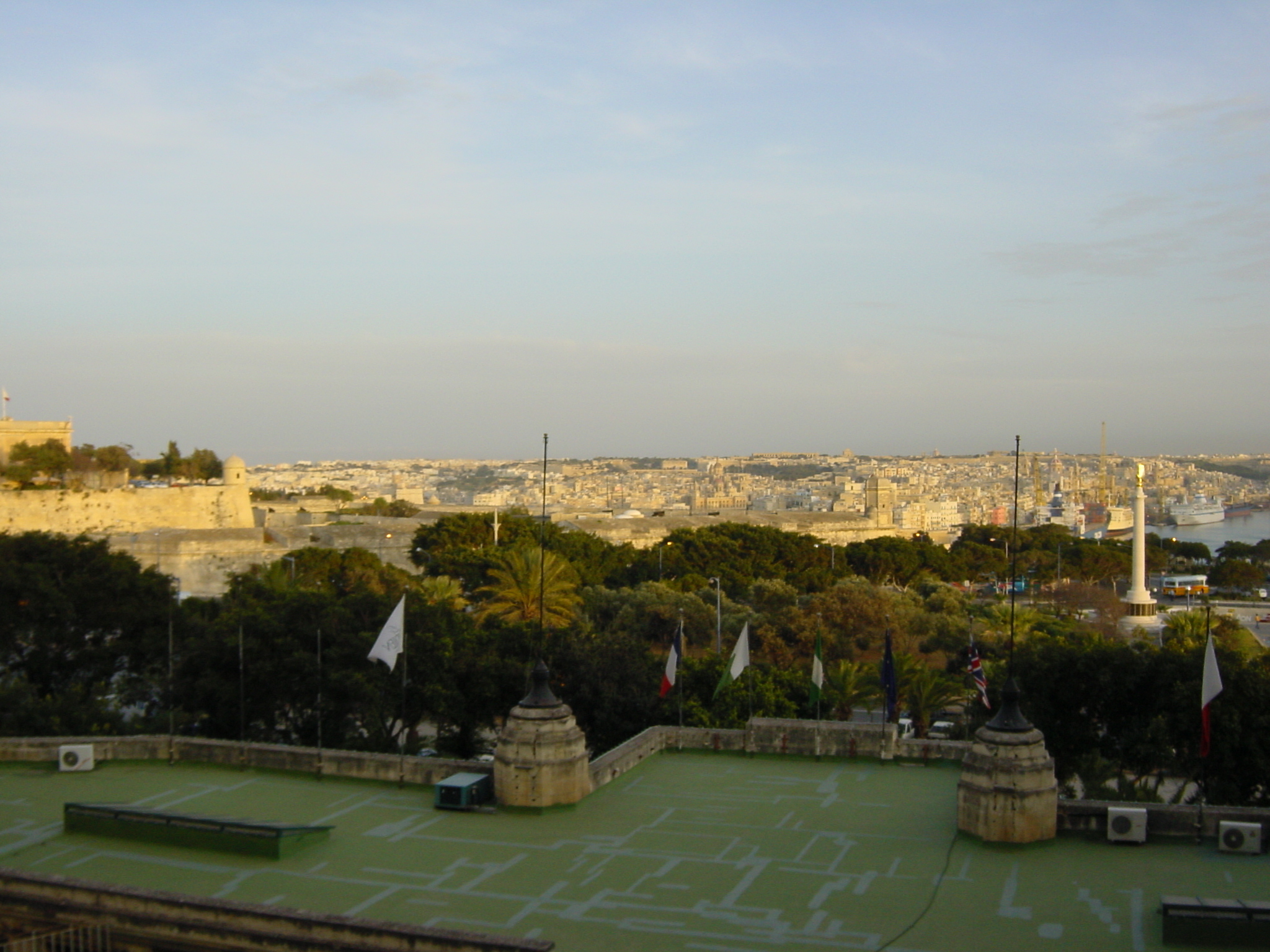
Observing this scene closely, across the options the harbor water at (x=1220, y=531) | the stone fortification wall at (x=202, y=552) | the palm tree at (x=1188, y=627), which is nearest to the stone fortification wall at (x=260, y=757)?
the palm tree at (x=1188, y=627)

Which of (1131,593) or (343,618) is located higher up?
(343,618)

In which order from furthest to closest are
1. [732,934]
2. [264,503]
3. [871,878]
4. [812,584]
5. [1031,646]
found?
1. [264,503]
2. [812,584]
3. [1031,646]
4. [871,878]
5. [732,934]

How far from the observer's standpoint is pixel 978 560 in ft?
185

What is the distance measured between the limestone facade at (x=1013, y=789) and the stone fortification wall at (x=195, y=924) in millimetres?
4592

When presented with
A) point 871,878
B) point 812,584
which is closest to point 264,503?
point 812,584

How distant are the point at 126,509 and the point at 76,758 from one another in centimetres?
3678

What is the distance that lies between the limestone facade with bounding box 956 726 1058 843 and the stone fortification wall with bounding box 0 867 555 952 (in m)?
4.59

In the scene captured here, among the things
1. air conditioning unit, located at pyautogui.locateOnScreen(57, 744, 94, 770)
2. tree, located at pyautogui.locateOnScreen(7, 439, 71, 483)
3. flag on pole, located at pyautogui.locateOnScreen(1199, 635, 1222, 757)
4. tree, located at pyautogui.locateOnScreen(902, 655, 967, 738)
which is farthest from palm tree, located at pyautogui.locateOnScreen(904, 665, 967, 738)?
tree, located at pyautogui.locateOnScreen(7, 439, 71, 483)

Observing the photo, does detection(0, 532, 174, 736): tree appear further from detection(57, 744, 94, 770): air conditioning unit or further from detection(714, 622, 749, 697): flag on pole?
detection(714, 622, 749, 697): flag on pole

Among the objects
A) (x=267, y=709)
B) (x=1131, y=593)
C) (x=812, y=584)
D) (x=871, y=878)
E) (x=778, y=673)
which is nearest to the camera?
(x=871, y=878)

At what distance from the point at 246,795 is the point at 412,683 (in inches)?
244

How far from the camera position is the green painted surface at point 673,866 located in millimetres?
8148

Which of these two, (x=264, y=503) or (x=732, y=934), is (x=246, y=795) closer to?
(x=732, y=934)

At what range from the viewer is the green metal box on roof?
35.8ft
